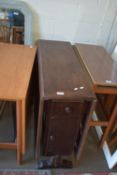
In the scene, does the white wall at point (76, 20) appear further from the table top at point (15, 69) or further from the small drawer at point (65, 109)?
the small drawer at point (65, 109)

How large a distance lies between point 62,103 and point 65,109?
0.06 m

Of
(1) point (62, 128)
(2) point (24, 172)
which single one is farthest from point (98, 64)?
(2) point (24, 172)

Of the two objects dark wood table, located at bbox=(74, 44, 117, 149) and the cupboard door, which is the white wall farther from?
the cupboard door

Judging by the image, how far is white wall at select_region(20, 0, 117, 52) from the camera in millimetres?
1888

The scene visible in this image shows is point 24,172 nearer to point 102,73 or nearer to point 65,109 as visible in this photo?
point 65,109

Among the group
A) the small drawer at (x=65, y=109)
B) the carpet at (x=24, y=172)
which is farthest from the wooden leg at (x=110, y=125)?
the carpet at (x=24, y=172)

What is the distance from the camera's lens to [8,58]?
162 centimetres

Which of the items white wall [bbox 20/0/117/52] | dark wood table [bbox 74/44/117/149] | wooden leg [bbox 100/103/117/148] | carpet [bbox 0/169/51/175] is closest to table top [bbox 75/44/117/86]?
dark wood table [bbox 74/44/117/149]

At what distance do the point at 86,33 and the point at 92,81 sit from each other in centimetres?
88

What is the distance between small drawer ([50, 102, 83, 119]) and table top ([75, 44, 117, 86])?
0.24m

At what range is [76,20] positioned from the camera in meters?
1.99

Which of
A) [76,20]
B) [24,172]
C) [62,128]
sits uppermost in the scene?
[76,20]

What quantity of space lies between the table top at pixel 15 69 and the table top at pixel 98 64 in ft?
1.61

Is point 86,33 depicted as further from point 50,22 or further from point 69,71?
point 69,71
